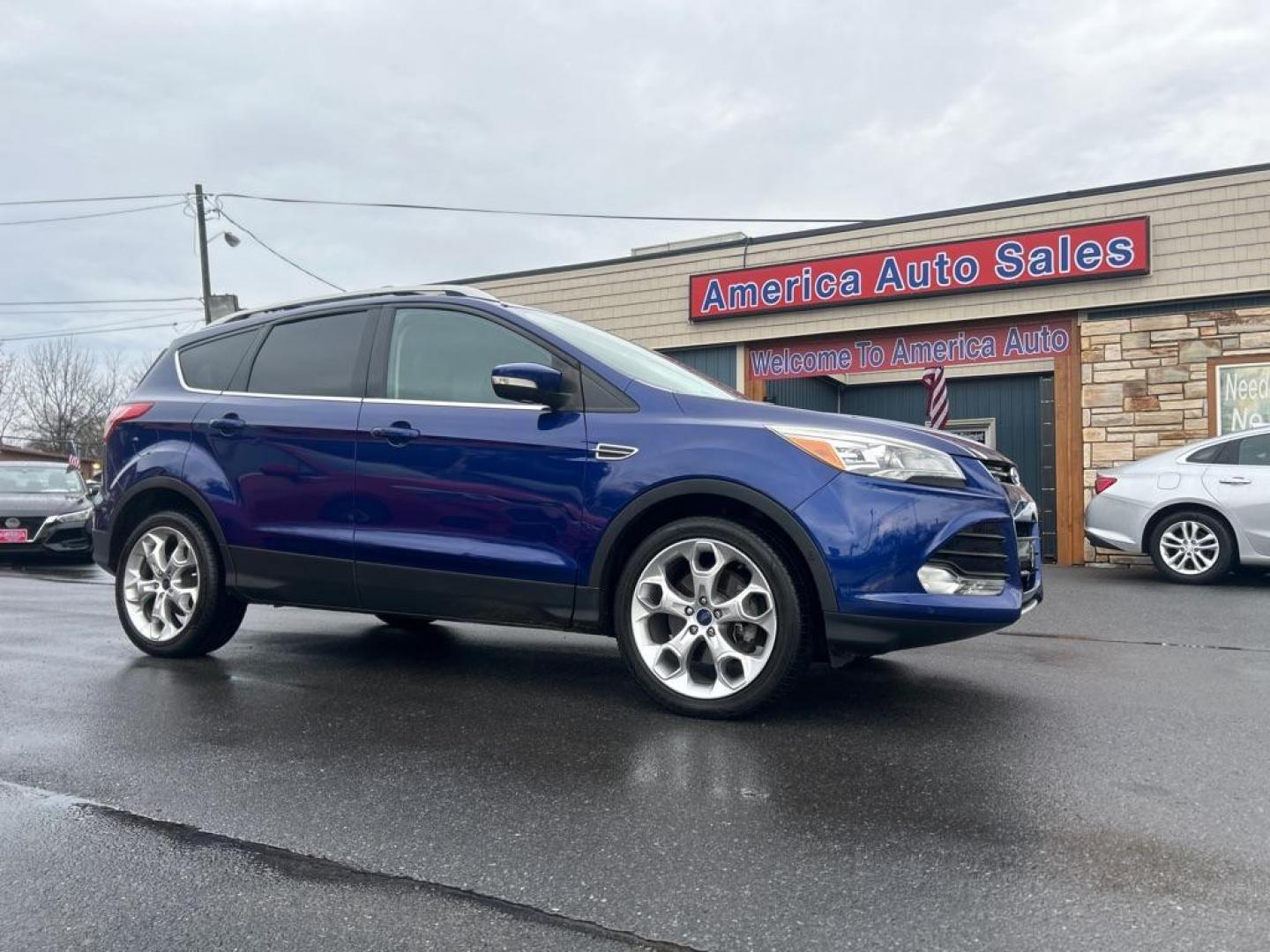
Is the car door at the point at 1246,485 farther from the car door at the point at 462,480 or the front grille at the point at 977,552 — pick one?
the car door at the point at 462,480

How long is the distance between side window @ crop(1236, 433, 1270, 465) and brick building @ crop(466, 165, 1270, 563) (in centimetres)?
306

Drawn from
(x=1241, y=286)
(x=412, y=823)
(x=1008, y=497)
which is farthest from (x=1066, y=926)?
(x=1241, y=286)

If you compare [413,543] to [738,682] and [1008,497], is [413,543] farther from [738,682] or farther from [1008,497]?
[1008,497]

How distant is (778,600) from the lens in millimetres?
3688

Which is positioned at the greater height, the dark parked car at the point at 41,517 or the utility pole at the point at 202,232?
the utility pole at the point at 202,232

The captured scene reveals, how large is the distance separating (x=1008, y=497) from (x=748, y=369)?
11.1 meters

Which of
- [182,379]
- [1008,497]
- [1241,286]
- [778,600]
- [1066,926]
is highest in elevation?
[1241,286]

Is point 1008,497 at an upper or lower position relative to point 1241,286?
lower

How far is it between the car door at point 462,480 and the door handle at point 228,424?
767 millimetres

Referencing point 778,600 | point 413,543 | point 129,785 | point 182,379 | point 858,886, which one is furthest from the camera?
point 182,379

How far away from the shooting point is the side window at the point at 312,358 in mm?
4820

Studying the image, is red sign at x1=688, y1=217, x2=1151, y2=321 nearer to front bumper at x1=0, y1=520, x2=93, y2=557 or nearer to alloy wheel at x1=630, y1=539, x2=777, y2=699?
front bumper at x1=0, y1=520, x2=93, y2=557

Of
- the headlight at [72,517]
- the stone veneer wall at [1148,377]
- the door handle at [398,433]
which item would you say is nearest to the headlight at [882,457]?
the door handle at [398,433]

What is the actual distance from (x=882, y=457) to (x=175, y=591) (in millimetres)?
3559
